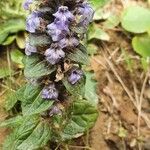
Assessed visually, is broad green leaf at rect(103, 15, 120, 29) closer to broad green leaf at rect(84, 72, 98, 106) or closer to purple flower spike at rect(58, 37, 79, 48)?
broad green leaf at rect(84, 72, 98, 106)

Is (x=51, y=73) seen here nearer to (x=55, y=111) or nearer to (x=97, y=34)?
(x=55, y=111)

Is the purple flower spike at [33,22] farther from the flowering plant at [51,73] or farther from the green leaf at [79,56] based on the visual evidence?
the green leaf at [79,56]

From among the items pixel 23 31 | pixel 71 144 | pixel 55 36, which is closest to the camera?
pixel 55 36

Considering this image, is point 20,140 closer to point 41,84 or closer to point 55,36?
point 41,84

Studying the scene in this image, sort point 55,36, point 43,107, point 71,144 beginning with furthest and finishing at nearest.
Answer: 1. point 71,144
2. point 43,107
3. point 55,36

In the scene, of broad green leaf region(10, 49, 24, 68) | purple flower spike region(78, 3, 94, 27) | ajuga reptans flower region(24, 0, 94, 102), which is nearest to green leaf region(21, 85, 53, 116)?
ajuga reptans flower region(24, 0, 94, 102)

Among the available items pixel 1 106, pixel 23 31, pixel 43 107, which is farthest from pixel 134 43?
pixel 43 107
